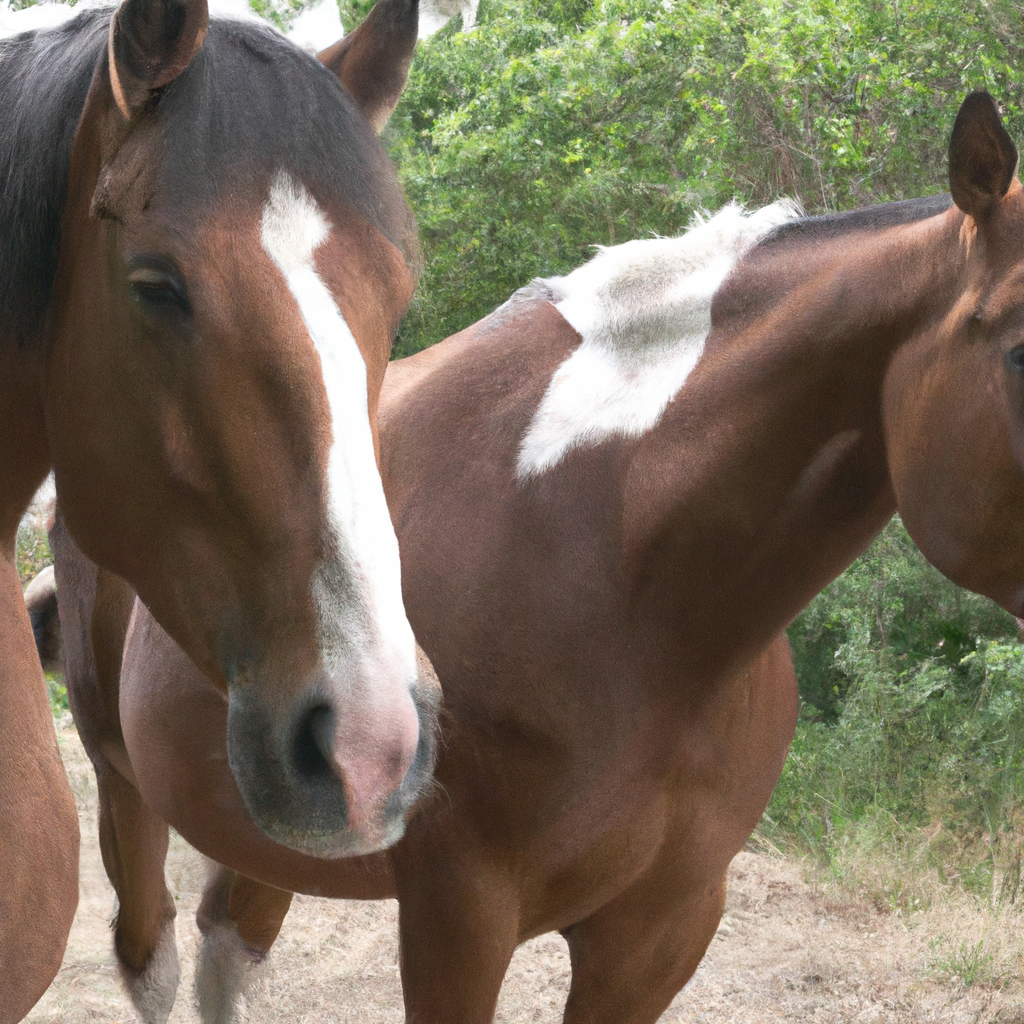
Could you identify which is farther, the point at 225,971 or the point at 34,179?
the point at 225,971

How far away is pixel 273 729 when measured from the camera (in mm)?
1241

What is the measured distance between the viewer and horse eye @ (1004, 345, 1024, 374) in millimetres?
1725

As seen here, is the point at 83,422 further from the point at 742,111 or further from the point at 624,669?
the point at 742,111

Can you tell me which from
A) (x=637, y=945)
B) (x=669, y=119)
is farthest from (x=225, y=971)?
(x=669, y=119)

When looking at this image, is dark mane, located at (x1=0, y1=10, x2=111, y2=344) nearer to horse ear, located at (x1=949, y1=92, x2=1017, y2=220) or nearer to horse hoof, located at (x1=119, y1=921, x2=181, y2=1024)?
horse ear, located at (x1=949, y1=92, x2=1017, y2=220)

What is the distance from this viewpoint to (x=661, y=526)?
2.03 meters

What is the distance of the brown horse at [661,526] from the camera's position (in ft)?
5.98

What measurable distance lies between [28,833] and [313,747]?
0.48 meters

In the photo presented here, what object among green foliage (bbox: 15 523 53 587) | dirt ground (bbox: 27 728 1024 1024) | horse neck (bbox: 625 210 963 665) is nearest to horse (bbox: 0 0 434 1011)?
horse neck (bbox: 625 210 963 665)

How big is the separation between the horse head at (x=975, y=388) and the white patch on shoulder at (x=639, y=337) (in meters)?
0.41

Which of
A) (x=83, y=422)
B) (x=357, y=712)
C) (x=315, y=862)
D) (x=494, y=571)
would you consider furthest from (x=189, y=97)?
(x=315, y=862)

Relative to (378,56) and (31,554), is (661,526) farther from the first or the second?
(31,554)

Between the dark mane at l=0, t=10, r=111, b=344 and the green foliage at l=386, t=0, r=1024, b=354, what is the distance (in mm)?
4611

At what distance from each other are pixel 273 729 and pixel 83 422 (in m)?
0.45
